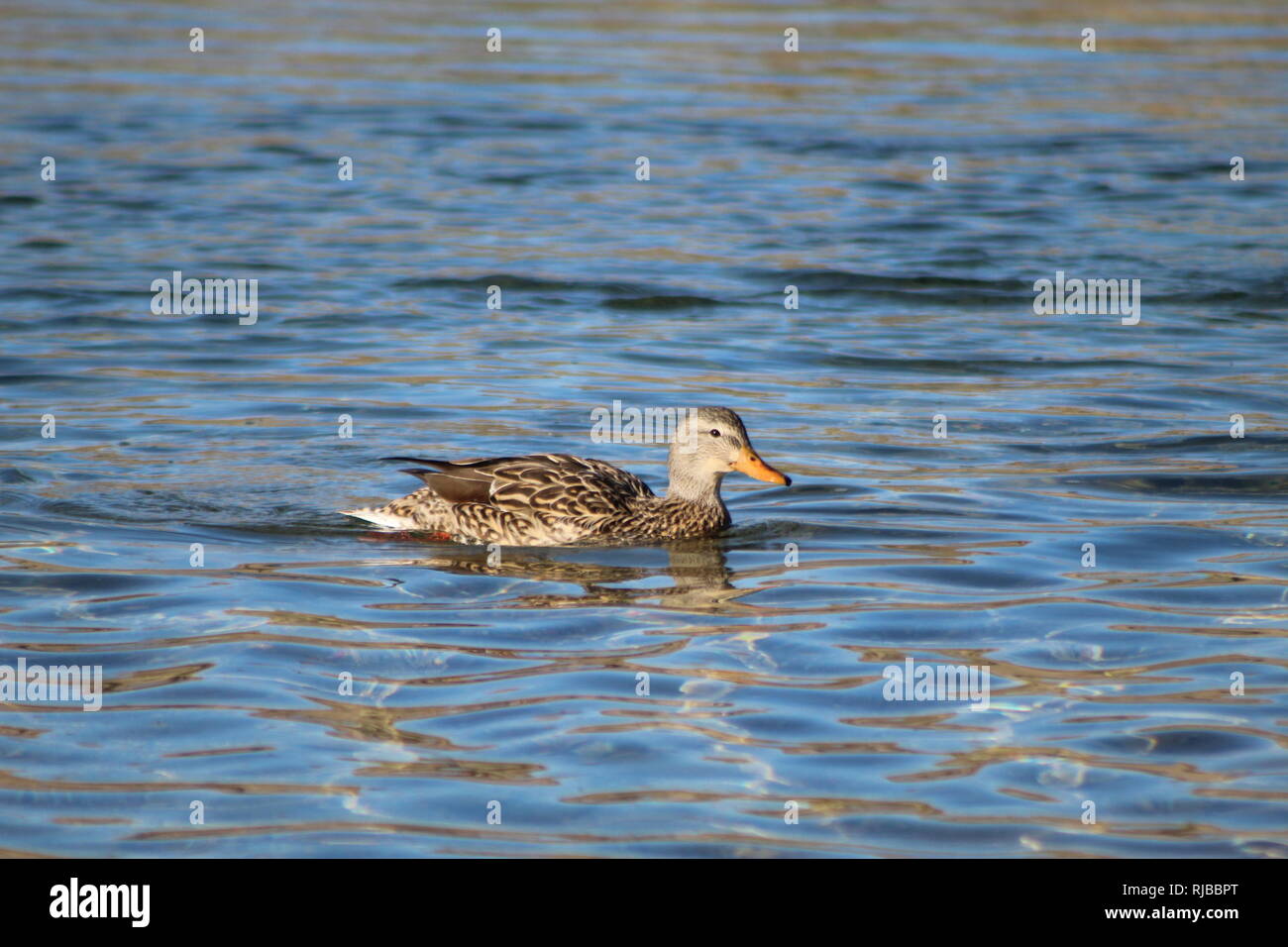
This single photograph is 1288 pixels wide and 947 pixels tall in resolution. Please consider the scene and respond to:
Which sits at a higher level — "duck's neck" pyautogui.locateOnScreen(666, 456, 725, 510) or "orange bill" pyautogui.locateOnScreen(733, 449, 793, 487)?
"orange bill" pyautogui.locateOnScreen(733, 449, 793, 487)

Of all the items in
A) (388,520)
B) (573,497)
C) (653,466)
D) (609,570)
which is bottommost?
(609,570)

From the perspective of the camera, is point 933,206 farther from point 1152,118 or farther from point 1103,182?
point 1152,118

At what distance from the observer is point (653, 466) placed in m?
12.8

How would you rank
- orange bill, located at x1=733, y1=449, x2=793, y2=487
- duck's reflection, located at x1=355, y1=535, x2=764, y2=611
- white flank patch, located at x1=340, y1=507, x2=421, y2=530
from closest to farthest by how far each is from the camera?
1. duck's reflection, located at x1=355, y1=535, x2=764, y2=611
2. orange bill, located at x1=733, y1=449, x2=793, y2=487
3. white flank patch, located at x1=340, y1=507, x2=421, y2=530

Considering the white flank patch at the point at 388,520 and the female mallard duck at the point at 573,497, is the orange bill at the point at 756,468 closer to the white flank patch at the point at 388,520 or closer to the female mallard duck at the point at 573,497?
the female mallard duck at the point at 573,497

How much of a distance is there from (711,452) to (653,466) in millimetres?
2172

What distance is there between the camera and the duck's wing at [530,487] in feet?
34.6

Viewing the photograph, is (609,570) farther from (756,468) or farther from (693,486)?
(756,468)

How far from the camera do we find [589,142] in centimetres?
2684

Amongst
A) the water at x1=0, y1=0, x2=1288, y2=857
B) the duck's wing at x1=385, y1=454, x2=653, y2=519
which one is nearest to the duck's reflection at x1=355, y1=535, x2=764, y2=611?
the water at x1=0, y1=0, x2=1288, y2=857

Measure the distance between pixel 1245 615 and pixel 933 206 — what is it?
46.9 feet

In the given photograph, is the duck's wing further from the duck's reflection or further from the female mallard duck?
the duck's reflection

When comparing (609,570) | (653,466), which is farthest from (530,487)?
(653,466)

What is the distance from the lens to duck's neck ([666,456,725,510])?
10.8m
